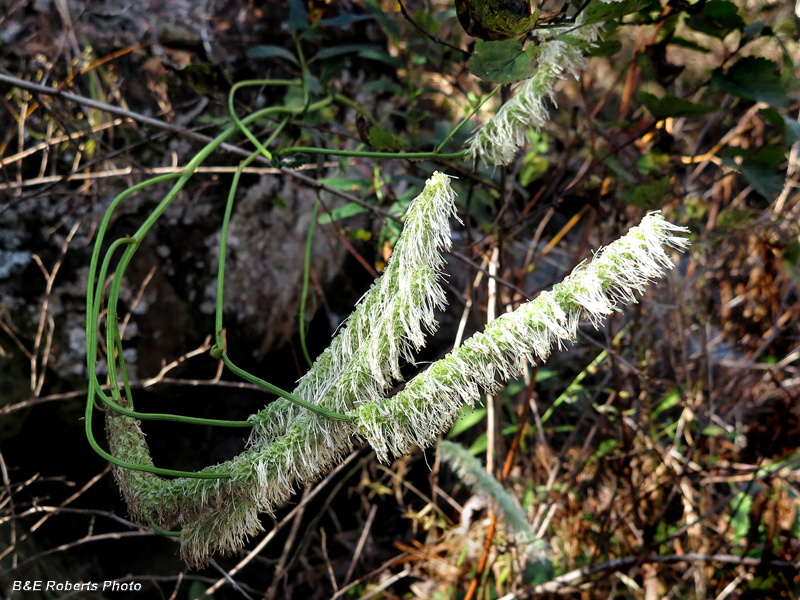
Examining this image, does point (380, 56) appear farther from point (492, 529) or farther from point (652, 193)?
point (492, 529)

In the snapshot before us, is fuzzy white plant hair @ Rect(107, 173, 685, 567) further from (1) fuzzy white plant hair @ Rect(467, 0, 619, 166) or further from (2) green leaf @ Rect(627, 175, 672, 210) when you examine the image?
(2) green leaf @ Rect(627, 175, 672, 210)

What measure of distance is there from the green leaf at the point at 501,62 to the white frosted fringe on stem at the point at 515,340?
294mm

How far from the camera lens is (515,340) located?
1.34 feet

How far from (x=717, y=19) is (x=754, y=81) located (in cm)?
12

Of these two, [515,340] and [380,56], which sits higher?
[380,56]

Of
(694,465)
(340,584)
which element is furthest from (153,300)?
(694,465)

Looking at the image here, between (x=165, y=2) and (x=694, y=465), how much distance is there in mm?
2200

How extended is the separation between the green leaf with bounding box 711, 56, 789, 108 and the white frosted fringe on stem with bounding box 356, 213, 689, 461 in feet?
1.96

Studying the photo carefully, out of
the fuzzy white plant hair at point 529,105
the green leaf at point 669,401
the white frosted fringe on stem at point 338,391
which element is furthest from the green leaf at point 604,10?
the green leaf at point 669,401

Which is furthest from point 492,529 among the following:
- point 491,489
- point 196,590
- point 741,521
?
point 741,521

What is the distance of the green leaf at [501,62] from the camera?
63cm

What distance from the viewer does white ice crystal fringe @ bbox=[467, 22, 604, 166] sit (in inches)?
23.9

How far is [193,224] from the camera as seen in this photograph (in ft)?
5.07

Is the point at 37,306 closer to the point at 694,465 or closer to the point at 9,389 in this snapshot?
the point at 9,389
